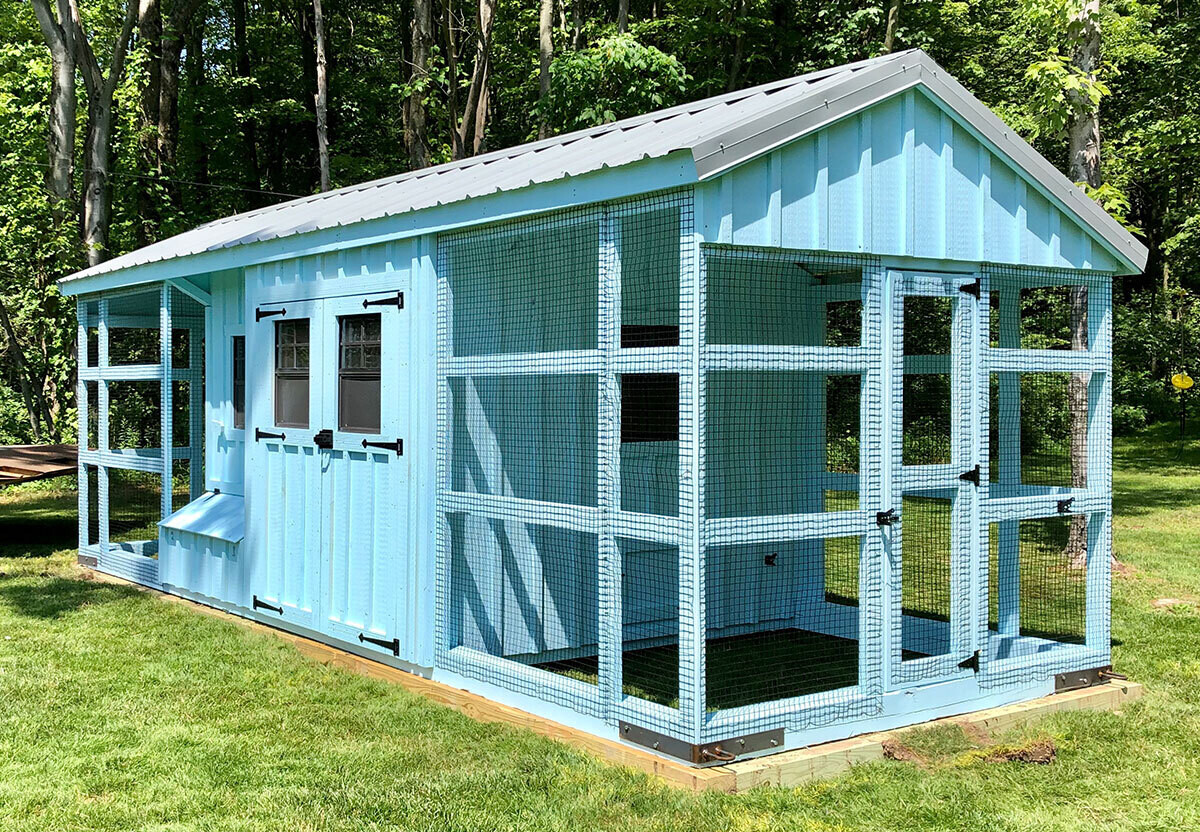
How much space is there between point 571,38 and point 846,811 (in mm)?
17016

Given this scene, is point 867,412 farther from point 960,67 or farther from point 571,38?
point 960,67

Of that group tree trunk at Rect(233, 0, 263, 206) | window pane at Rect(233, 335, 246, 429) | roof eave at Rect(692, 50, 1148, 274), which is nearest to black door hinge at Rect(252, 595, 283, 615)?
window pane at Rect(233, 335, 246, 429)

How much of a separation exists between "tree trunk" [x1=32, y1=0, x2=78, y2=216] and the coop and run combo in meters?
7.46

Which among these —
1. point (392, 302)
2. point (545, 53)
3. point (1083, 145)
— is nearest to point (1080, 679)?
point (392, 302)

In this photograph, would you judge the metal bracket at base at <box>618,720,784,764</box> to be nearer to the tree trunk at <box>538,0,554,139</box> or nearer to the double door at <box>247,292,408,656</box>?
the double door at <box>247,292,408,656</box>

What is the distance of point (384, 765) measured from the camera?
16.6 feet

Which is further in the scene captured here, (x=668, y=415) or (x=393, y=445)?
(x=668, y=415)

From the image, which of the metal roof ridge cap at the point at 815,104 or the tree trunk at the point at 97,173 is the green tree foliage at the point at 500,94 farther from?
the metal roof ridge cap at the point at 815,104

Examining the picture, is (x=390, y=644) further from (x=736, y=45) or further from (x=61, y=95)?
(x=736, y=45)

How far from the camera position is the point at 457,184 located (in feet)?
21.2

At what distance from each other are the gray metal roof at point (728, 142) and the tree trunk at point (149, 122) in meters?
12.1

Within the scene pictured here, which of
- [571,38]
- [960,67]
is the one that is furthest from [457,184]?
[960,67]

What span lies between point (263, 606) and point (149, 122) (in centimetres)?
1554

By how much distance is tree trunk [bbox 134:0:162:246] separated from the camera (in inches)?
709
